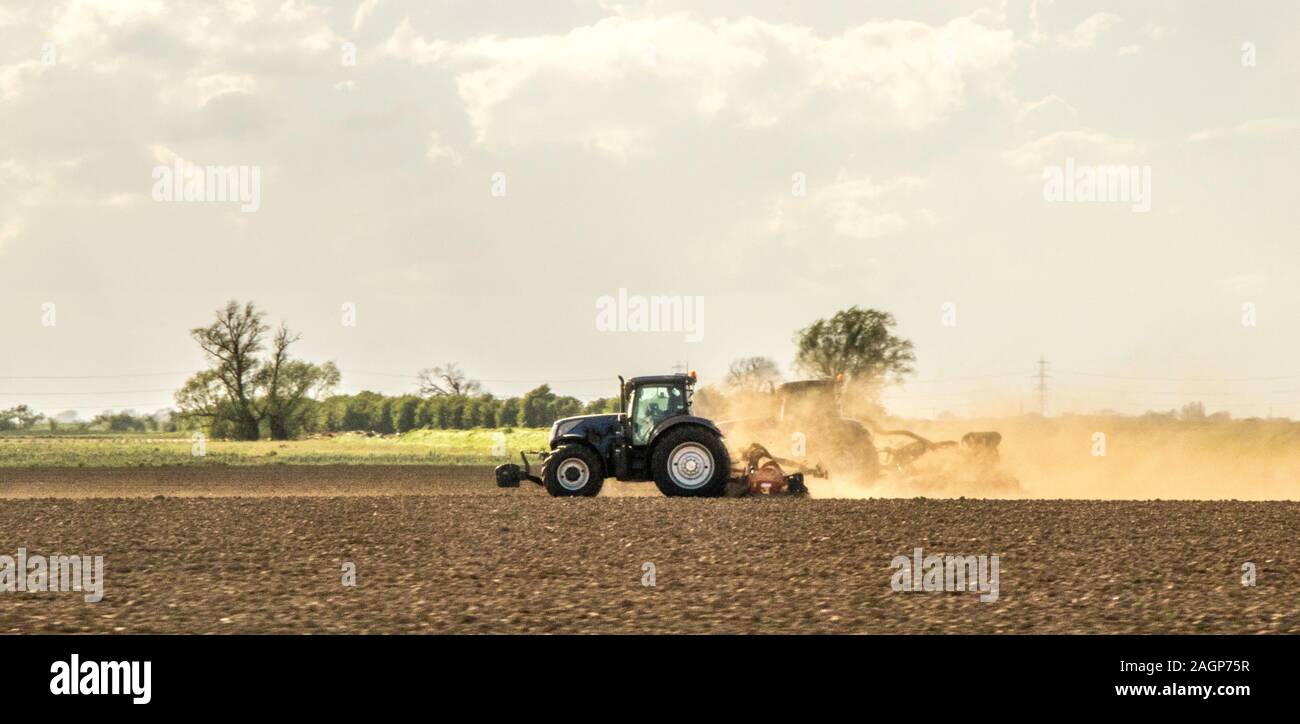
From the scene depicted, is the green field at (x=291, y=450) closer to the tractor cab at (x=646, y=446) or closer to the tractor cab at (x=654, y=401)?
the tractor cab at (x=646, y=446)

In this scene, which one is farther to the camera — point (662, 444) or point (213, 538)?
point (662, 444)

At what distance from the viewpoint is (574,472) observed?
24734mm

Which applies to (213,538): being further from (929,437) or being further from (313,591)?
(929,437)

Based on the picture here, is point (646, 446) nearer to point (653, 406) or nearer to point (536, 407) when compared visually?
point (653, 406)

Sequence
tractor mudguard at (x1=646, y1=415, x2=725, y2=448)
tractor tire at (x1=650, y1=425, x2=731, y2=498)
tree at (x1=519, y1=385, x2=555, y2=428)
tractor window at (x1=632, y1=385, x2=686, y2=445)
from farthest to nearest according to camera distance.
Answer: tree at (x1=519, y1=385, x2=555, y2=428)
tractor window at (x1=632, y1=385, x2=686, y2=445)
tractor tire at (x1=650, y1=425, x2=731, y2=498)
tractor mudguard at (x1=646, y1=415, x2=725, y2=448)

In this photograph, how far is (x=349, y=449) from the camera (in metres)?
57.7

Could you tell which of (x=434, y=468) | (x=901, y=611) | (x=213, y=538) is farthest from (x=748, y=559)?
(x=434, y=468)

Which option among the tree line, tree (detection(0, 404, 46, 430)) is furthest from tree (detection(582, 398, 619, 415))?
tree (detection(0, 404, 46, 430))

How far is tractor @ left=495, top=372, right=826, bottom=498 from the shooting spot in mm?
23734

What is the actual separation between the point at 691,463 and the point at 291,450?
38209 mm

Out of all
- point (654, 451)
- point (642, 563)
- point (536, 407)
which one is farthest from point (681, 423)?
point (536, 407)

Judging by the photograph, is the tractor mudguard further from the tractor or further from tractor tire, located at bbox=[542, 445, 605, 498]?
tractor tire, located at bbox=[542, 445, 605, 498]
